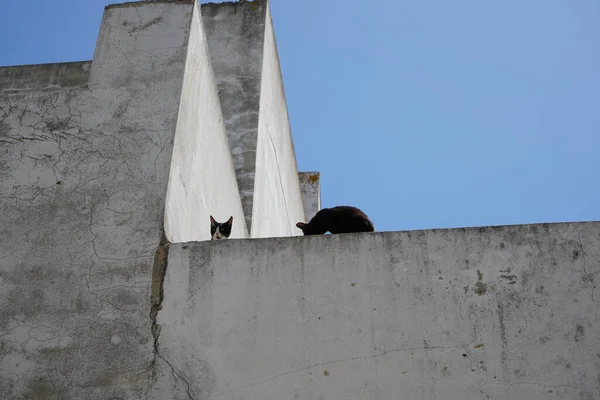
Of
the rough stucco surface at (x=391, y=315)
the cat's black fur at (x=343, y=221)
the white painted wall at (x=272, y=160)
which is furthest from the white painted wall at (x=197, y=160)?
the white painted wall at (x=272, y=160)

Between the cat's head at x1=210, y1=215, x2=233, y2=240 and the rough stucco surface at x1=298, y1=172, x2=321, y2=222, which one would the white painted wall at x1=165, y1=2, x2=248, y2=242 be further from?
the rough stucco surface at x1=298, y1=172, x2=321, y2=222

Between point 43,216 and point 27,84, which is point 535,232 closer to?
point 43,216

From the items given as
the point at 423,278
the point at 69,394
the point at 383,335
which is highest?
the point at 423,278

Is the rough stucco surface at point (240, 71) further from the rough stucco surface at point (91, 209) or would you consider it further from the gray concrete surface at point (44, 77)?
the gray concrete surface at point (44, 77)

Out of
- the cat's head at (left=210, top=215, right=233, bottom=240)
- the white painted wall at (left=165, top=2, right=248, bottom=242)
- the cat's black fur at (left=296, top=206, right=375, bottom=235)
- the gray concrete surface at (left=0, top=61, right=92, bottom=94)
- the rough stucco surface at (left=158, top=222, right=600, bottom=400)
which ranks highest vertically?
the gray concrete surface at (left=0, top=61, right=92, bottom=94)

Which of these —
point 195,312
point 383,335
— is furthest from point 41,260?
point 383,335

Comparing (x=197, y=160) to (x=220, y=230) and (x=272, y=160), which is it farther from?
(x=272, y=160)

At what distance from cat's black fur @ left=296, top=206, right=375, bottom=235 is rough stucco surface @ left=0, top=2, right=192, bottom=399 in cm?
166

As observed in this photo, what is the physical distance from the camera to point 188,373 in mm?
4270

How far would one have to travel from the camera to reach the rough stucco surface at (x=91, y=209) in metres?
4.32

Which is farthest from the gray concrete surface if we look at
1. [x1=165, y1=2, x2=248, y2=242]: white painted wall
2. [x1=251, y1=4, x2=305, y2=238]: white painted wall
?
[x1=251, y1=4, x2=305, y2=238]: white painted wall

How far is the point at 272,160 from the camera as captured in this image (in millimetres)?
8836

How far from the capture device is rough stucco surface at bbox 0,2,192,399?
14.2 feet

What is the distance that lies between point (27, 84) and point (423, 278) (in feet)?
10.9
